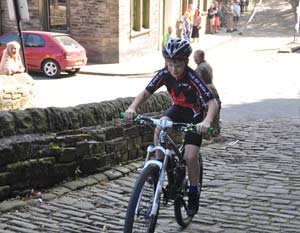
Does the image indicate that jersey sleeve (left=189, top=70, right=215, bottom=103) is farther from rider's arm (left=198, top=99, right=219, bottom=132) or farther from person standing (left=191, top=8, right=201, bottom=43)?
person standing (left=191, top=8, right=201, bottom=43)

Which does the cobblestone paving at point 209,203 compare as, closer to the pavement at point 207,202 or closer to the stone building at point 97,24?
the pavement at point 207,202

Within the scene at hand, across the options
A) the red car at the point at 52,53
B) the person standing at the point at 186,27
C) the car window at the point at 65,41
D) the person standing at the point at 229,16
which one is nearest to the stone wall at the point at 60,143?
the red car at the point at 52,53

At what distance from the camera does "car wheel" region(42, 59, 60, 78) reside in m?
22.1

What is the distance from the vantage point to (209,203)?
5910 millimetres

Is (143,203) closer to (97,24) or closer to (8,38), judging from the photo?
(8,38)

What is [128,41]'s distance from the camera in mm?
26922

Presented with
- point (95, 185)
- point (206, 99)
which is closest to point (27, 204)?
point (95, 185)

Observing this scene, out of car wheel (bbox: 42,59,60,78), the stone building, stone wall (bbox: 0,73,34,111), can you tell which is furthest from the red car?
stone wall (bbox: 0,73,34,111)

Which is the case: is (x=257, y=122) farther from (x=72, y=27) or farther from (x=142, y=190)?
(x=72, y=27)

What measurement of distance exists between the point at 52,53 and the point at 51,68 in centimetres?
64

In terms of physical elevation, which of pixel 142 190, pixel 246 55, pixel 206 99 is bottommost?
pixel 246 55

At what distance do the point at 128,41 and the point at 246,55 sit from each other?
7.10 meters

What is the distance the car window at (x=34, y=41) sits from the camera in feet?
73.2

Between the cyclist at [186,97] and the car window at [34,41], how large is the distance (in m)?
18.0
